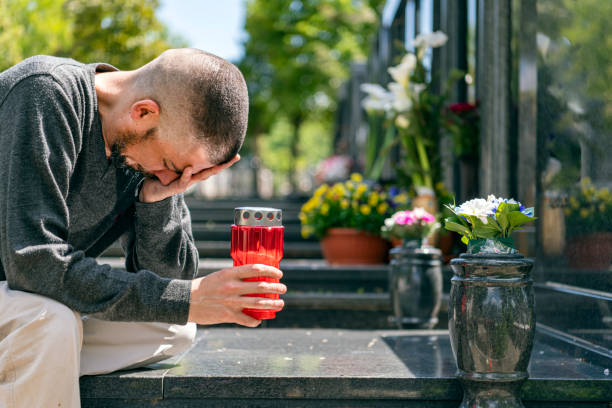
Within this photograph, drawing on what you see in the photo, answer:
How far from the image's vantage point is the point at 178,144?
2.17m

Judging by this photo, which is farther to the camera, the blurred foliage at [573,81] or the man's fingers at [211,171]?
the blurred foliage at [573,81]

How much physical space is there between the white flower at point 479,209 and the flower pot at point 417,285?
1743mm

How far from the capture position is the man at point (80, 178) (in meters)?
2.01

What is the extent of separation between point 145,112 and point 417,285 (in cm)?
267

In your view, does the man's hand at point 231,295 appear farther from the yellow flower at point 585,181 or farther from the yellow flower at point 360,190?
the yellow flower at point 360,190

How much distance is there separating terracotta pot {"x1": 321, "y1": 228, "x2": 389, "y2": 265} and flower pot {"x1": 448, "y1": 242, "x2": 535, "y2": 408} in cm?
352

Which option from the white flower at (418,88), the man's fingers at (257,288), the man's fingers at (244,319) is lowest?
the man's fingers at (244,319)

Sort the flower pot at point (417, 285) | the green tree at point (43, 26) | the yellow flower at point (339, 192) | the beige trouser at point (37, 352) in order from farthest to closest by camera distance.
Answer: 1. the green tree at point (43, 26)
2. the yellow flower at point (339, 192)
3. the flower pot at point (417, 285)
4. the beige trouser at point (37, 352)

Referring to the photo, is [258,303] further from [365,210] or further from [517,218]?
[365,210]

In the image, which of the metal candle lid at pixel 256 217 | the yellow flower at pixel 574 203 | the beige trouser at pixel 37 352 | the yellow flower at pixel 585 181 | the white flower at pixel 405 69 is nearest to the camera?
the beige trouser at pixel 37 352

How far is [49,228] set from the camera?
2.01 meters

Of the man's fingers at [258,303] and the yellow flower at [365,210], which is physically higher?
the yellow flower at [365,210]

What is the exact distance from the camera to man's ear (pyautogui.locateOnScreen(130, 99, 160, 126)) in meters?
2.11

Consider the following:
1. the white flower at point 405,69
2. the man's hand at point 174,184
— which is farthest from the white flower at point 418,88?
the man's hand at point 174,184
